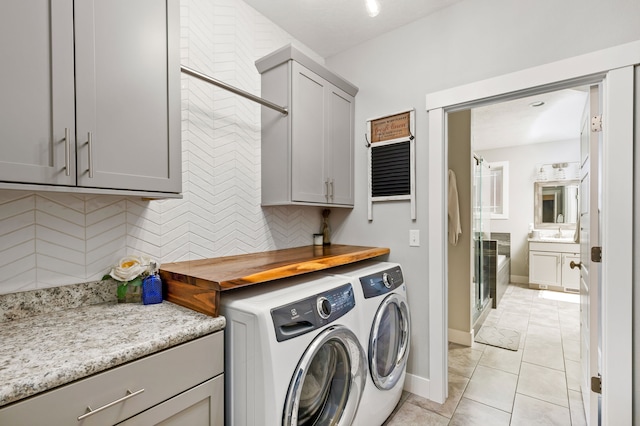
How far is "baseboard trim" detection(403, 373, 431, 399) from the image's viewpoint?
2.14 m

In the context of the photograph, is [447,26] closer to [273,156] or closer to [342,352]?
[273,156]

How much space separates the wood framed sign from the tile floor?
6.23ft

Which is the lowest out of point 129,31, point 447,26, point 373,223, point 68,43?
point 373,223

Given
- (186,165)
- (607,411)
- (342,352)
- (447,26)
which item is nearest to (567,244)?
(607,411)

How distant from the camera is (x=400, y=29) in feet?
7.44

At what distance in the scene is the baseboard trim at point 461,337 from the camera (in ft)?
9.71

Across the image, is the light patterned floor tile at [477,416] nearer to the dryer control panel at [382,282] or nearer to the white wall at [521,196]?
the dryer control panel at [382,282]

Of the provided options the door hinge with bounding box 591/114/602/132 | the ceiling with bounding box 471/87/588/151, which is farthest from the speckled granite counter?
the ceiling with bounding box 471/87/588/151

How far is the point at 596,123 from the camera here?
1618 mm

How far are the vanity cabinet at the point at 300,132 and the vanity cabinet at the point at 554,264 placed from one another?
4.59 m

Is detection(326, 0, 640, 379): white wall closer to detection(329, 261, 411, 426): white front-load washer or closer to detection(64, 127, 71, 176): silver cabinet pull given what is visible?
detection(329, 261, 411, 426): white front-load washer

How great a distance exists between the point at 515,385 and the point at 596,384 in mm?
734

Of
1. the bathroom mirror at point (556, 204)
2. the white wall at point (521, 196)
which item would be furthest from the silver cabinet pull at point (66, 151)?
the bathroom mirror at point (556, 204)

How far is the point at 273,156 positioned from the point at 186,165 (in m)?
0.56
